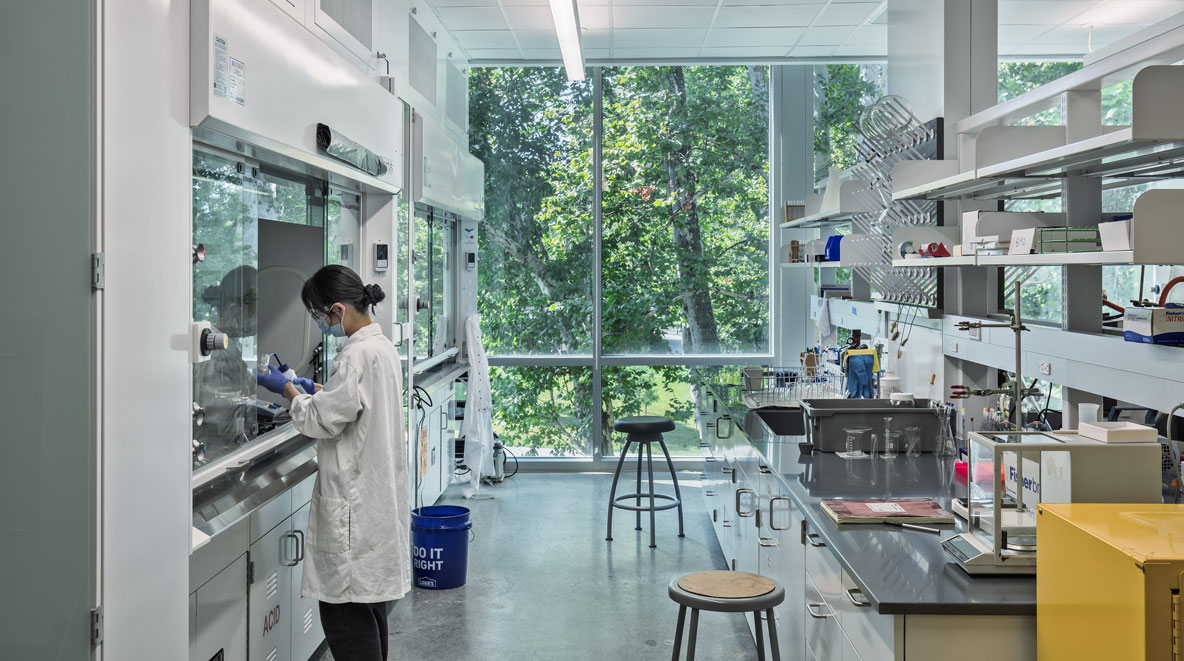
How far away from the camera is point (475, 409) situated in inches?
233

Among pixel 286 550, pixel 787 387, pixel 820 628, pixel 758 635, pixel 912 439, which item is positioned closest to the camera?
pixel 820 628

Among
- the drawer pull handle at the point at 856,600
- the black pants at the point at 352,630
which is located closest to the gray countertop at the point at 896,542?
the drawer pull handle at the point at 856,600

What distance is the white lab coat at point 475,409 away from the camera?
590cm

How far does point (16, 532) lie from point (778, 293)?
5.85 m

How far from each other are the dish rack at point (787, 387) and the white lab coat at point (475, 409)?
191cm

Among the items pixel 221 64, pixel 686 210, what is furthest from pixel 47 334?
pixel 686 210

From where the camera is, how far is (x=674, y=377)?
7.02m

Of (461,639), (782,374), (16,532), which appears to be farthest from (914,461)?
(16,532)

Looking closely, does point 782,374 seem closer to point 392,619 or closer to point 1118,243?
point 392,619

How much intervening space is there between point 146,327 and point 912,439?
2.54 m

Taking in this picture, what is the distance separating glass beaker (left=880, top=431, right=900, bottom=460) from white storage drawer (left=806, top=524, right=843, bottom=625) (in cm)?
89

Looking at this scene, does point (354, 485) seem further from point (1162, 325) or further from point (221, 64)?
point (1162, 325)

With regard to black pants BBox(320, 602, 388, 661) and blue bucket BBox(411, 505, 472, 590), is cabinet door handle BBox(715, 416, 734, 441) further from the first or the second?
black pants BBox(320, 602, 388, 661)

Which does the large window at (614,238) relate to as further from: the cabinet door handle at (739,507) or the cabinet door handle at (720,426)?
the cabinet door handle at (739,507)
